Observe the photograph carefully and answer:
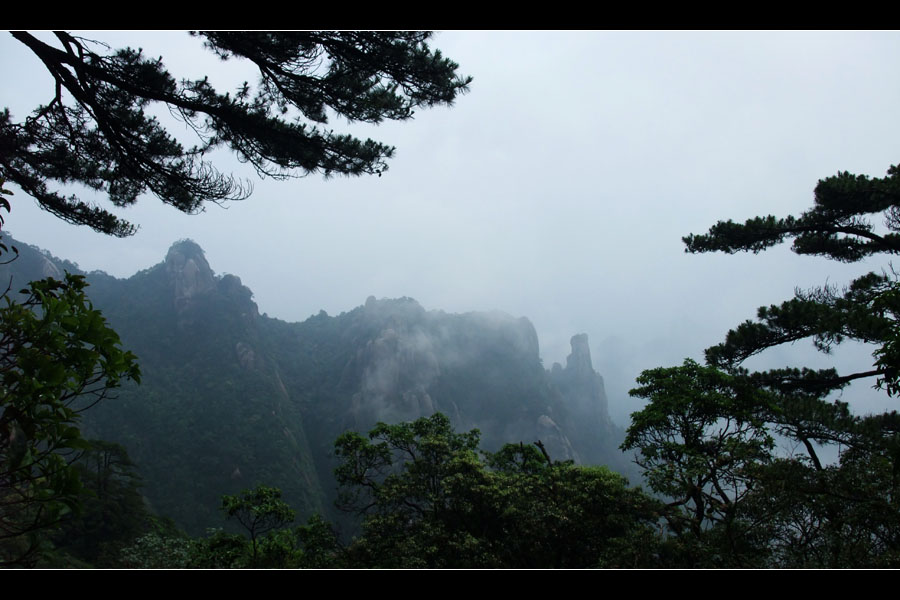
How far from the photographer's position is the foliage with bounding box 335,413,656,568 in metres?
5.19

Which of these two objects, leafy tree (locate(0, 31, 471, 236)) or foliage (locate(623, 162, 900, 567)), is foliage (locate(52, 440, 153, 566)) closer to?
leafy tree (locate(0, 31, 471, 236))

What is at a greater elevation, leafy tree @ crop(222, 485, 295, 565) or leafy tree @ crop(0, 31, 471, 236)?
leafy tree @ crop(0, 31, 471, 236)

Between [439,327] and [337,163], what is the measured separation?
56.8m

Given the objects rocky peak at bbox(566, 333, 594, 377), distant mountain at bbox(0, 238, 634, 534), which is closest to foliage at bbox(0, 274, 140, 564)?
distant mountain at bbox(0, 238, 634, 534)

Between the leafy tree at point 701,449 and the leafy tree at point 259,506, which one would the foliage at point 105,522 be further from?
the leafy tree at point 701,449

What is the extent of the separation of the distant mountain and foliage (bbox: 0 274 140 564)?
17413mm

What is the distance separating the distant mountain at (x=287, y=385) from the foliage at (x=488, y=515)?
534 inches

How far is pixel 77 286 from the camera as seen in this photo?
1.46 m

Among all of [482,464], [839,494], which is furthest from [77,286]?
[482,464]

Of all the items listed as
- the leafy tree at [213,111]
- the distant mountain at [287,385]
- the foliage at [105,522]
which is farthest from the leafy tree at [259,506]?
the distant mountain at [287,385]

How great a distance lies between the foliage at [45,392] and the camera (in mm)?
967

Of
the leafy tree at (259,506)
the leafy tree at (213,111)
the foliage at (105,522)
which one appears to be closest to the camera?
the leafy tree at (213,111)
